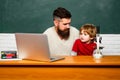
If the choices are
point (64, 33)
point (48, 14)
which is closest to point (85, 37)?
point (64, 33)

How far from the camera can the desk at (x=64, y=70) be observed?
2318mm

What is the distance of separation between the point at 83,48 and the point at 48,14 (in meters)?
1.03

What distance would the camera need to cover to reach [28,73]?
7.76 ft

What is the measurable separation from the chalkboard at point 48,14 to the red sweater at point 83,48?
0.78m

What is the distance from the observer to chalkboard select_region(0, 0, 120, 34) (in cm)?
383

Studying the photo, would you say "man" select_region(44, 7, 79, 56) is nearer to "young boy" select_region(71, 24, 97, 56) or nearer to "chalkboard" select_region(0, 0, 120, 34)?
"young boy" select_region(71, 24, 97, 56)

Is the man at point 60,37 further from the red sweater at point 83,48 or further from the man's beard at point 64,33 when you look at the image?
the red sweater at point 83,48

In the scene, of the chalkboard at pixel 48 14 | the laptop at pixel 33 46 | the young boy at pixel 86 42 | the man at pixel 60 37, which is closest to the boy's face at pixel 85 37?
the young boy at pixel 86 42

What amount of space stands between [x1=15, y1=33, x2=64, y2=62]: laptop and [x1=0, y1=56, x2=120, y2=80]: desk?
0.26ft

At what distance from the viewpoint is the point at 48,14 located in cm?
385

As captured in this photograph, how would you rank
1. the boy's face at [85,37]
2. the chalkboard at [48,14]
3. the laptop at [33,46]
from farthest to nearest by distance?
the chalkboard at [48,14] < the boy's face at [85,37] < the laptop at [33,46]

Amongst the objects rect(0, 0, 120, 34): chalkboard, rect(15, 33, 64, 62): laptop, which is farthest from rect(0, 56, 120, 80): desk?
rect(0, 0, 120, 34): chalkboard

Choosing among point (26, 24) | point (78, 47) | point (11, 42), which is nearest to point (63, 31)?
point (78, 47)

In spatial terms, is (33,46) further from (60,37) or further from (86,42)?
(60,37)
